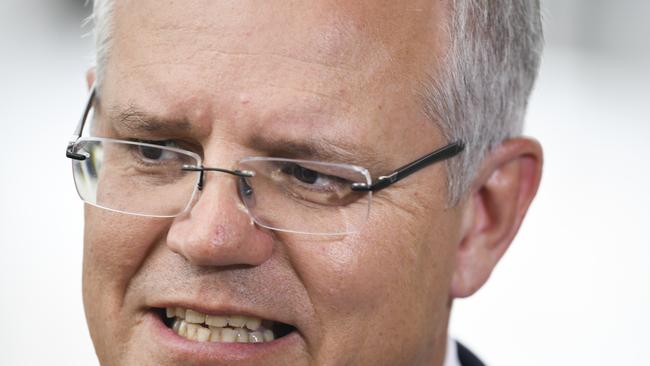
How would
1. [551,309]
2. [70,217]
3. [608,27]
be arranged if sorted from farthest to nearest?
[608,27], [70,217], [551,309]

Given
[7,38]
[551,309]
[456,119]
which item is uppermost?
[456,119]

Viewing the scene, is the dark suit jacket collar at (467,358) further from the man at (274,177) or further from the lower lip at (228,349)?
the lower lip at (228,349)

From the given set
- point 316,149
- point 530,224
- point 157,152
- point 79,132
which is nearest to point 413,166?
point 316,149

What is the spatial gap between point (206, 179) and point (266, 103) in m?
0.20

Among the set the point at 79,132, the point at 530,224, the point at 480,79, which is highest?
the point at 480,79

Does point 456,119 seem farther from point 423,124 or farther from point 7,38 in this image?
point 7,38

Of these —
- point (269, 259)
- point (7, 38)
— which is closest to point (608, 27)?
point (7, 38)

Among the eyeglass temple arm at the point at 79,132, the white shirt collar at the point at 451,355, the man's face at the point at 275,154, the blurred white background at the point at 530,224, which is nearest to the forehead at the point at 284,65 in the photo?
the man's face at the point at 275,154

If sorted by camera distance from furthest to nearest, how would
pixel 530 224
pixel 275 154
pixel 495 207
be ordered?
1. pixel 530 224
2. pixel 495 207
3. pixel 275 154

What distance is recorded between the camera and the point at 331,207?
2.39m

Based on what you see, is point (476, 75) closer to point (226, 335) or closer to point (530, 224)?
point (226, 335)

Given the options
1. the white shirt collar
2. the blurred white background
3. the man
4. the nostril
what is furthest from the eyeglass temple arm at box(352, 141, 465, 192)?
the blurred white background

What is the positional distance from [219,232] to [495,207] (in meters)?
0.84

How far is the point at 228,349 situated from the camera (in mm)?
2340
